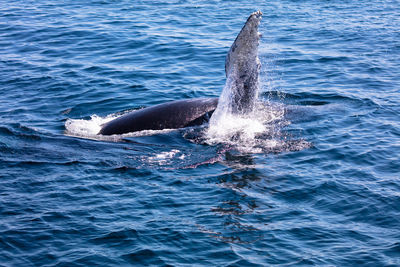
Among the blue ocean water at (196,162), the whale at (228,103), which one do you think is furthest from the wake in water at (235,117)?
the blue ocean water at (196,162)

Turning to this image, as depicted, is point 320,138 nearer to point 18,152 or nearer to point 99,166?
point 99,166

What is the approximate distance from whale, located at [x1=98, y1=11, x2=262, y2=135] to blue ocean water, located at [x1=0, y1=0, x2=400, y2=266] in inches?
16.1

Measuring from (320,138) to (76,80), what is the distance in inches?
326

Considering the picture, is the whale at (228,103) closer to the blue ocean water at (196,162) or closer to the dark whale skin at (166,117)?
the dark whale skin at (166,117)

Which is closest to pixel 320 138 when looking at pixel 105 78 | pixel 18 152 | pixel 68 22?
pixel 18 152

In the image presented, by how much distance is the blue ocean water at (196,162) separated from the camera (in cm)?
811

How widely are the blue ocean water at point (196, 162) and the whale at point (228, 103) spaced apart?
0.41 metres

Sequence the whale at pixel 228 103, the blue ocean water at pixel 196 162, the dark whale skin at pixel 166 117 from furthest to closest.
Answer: the dark whale skin at pixel 166 117 → the whale at pixel 228 103 → the blue ocean water at pixel 196 162

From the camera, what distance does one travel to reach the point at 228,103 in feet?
39.1

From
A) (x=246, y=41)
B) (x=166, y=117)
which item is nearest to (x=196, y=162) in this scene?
(x=166, y=117)

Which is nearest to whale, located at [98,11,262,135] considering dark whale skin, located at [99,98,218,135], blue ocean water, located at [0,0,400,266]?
dark whale skin, located at [99,98,218,135]

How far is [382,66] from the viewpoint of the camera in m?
17.7

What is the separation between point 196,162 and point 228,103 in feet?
5.77

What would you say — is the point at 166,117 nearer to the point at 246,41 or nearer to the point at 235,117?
the point at 235,117
